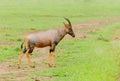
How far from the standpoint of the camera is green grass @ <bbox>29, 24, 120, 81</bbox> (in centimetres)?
1403

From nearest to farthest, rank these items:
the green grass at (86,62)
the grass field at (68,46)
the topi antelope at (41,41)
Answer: the green grass at (86,62), the grass field at (68,46), the topi antelope at (41,41)

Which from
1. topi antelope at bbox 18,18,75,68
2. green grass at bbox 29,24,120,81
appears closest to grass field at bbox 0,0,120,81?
green grass at bbox 29,24,120,81

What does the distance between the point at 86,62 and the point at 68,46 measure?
5.44m

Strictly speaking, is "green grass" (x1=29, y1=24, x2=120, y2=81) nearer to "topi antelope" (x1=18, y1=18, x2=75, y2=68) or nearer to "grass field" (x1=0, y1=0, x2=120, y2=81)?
"grass field" (x1=0, y1=0, x2=120, y2=81)

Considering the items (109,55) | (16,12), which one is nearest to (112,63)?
(109,55)

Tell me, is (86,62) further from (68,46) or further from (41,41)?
(68,46)

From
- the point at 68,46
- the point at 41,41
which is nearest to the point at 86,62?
the point at 41,41

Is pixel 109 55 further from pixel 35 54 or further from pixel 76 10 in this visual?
pixel 76 10

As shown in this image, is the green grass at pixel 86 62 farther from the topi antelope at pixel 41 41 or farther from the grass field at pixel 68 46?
the topi antelope at pixel 41 41

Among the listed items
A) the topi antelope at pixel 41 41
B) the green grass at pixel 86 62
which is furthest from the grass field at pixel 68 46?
the topi antelope at pixel 41 41

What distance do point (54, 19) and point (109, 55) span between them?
18501 millimetres

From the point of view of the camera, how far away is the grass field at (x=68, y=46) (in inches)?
566

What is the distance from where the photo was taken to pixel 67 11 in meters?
43.2

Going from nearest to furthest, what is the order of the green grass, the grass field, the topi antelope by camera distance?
1. the green grass
2. the grass field
3. the topi antelope
